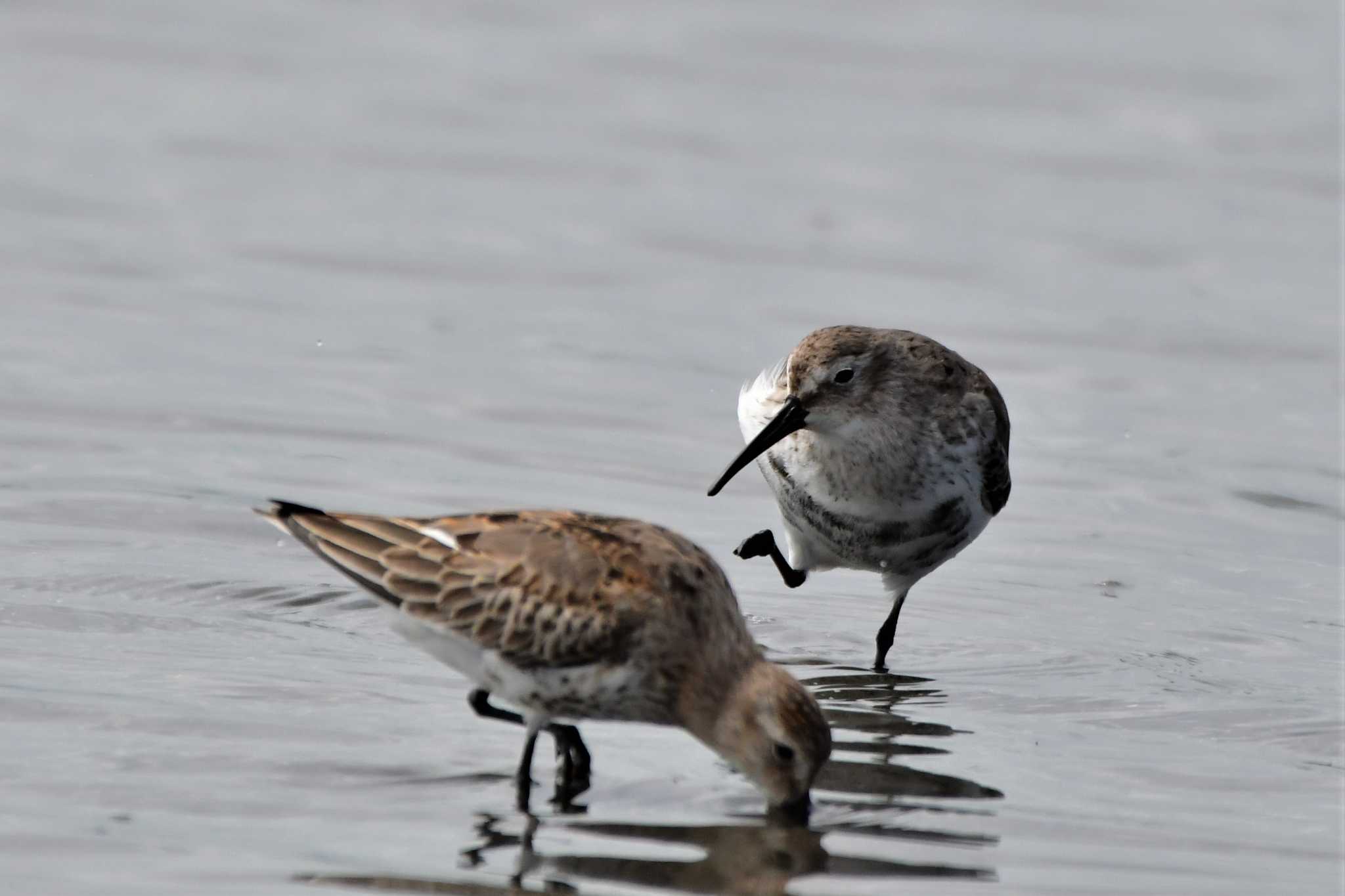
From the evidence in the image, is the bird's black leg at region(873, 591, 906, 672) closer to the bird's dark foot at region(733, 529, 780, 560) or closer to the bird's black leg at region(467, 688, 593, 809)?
the bird's dark foot at region(733, 529, 780, 560)

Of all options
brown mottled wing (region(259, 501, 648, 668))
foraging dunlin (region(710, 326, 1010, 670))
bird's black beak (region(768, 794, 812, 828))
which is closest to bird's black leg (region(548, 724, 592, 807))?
brown mottled wing (region(259, 501, 648, 668))

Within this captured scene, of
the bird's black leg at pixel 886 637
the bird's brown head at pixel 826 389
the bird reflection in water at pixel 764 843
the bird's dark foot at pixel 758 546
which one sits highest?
the bird's brown head at pixel 826 389

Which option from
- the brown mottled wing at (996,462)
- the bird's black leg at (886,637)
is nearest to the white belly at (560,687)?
the bird's black leg at (886,637)

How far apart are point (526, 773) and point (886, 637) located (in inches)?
104

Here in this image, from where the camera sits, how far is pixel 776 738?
22.4ft

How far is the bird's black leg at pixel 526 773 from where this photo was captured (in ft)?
22.9

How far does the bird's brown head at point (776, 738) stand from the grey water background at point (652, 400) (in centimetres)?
15

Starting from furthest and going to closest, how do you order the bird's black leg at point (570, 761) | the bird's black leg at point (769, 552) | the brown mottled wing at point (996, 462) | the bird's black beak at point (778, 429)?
the bird's black leg at point (769, 552), the brown mottled wing at point (996, 462), the bird's black beak at point (778, 429), the bird's black leg at point (570, 761)

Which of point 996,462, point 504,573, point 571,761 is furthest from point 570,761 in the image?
point 996,462

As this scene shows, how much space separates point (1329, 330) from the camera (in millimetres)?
14531

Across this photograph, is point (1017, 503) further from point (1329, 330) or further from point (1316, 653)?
point (1329, 330)

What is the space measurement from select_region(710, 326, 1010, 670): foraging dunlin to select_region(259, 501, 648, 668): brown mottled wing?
6.89ft

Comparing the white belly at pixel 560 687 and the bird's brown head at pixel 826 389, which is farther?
the bird's brown head at pixel 826 389

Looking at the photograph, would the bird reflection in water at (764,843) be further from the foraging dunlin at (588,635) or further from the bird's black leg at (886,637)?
the bird's black leg at (886,637)
